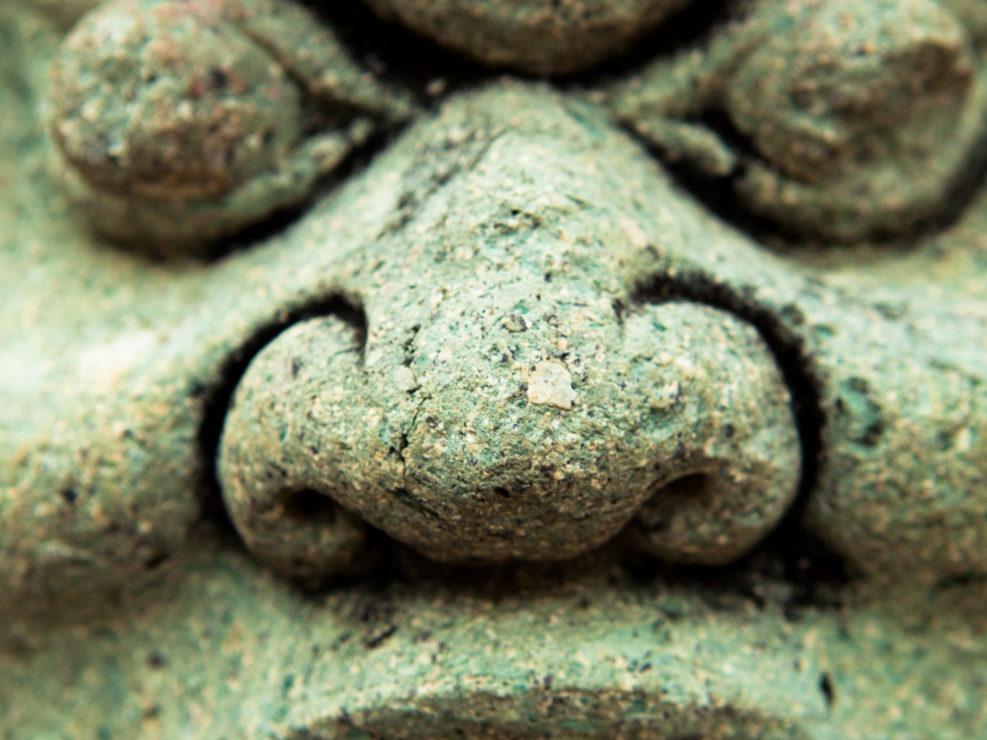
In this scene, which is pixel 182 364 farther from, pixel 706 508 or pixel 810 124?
pixel 810 124

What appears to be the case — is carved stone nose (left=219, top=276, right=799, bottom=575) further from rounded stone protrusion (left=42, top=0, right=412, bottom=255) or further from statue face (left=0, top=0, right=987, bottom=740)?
rounded stone protrusion (left=42, top=0, right=412, bottom=255)

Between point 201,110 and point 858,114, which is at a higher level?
point 858,114

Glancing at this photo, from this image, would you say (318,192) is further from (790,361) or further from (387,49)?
(790,361)

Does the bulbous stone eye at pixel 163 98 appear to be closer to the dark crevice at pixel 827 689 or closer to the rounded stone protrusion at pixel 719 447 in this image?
the rounded stone protrusion at pixel 719 447

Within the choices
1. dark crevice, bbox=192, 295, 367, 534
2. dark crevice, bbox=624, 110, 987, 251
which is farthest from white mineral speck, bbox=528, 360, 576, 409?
dark crevice, bbox=624, 110, 987, 251

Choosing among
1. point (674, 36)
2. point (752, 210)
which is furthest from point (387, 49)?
point (752, 210)

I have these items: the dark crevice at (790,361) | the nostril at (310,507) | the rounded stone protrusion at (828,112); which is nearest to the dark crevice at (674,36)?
the rounded stone protrusion at (828,112)

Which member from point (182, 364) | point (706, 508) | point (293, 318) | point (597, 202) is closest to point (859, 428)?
point (706, 508)
